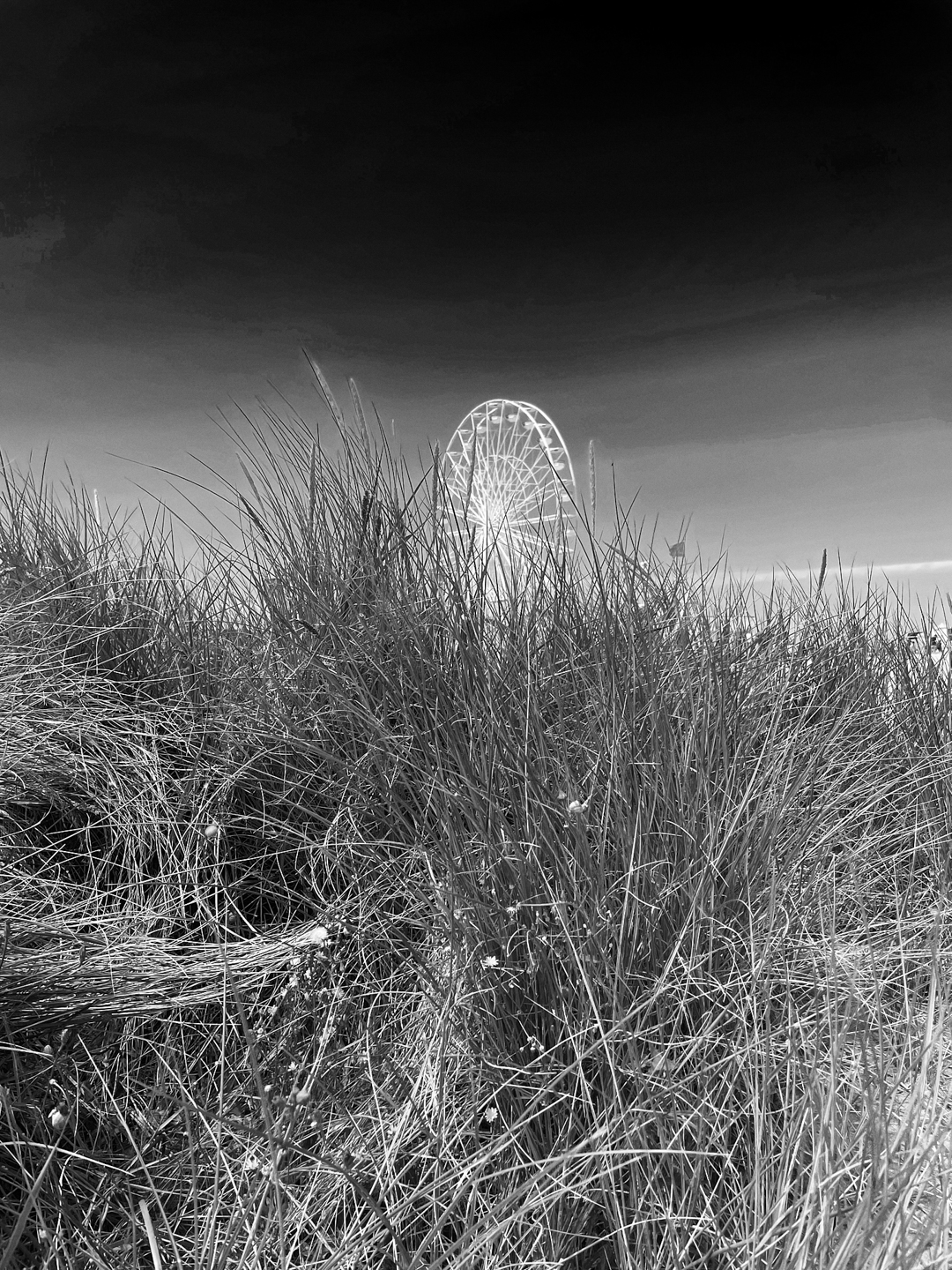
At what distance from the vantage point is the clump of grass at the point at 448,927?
48.8 inches

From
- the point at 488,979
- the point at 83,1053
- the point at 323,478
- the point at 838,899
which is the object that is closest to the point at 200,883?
the point at 83,1053

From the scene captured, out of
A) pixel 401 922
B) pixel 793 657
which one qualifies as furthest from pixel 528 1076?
pixel 793 657

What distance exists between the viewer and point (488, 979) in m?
1.46

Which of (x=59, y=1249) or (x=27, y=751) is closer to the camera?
(x=59, y=1249)

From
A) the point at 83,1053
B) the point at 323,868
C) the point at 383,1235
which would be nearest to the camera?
the point at 383,1235

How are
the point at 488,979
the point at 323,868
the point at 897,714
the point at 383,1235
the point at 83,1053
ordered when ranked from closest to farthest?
1. the point at 383,1235
2. the point at 488,979
3. the point at 83,1053
4. the point at 323,868
5. the point at 897,714

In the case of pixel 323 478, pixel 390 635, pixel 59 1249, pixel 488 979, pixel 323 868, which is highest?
pixel 323 478

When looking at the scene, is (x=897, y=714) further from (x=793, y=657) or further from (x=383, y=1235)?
(x=383, y=1235)

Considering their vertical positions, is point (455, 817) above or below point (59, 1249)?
above

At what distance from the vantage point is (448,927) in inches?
64.4

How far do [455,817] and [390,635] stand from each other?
Result: 0.53 metres

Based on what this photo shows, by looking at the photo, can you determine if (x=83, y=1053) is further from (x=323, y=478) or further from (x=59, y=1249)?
(x=323, y=478)

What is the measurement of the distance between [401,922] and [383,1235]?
607mm

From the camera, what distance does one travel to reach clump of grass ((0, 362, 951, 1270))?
1.24 m
